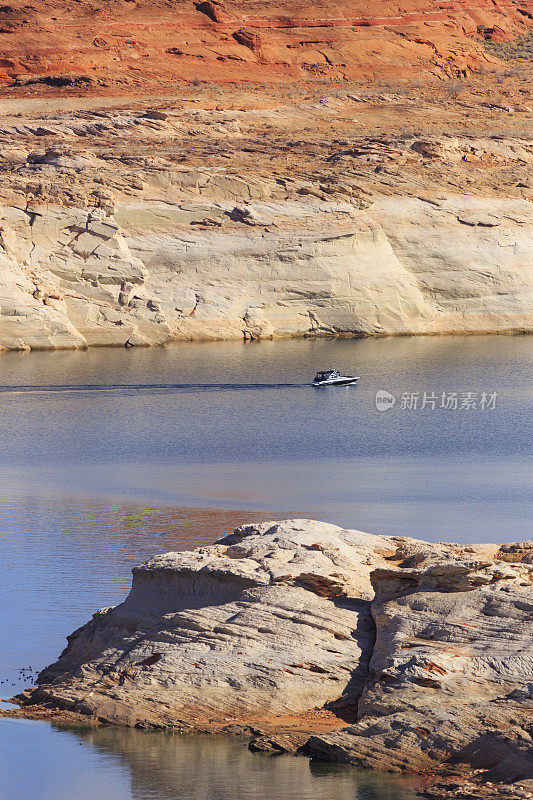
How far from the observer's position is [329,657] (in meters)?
15.6

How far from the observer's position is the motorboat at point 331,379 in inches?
2060

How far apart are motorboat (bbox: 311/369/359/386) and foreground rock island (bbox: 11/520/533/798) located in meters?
34.2

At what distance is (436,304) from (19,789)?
6434cm

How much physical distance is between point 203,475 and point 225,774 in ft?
64.5

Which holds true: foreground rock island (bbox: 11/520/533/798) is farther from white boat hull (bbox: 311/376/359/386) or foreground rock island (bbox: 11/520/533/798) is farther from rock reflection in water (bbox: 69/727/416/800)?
white boat hull (bbox: 311/376/359/386)

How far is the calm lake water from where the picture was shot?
14539 millimetres

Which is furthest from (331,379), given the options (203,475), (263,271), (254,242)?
(254,242)

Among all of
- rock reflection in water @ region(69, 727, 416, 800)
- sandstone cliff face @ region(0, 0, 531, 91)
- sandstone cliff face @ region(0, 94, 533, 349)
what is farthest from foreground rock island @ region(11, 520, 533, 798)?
sandstone cliff face @ region(0, 0, 531, 91)

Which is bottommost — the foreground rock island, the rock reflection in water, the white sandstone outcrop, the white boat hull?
the rock reflection in water

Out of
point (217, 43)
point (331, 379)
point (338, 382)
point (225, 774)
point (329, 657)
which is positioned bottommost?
point (225, 774)

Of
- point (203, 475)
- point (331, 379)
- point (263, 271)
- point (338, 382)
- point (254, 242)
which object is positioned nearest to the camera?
point (203, 475)

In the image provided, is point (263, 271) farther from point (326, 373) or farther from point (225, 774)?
point (225, 774)

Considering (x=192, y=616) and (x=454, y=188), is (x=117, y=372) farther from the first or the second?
(x=192, y=616)

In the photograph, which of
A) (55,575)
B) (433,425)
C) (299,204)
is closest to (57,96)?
(299,204)
